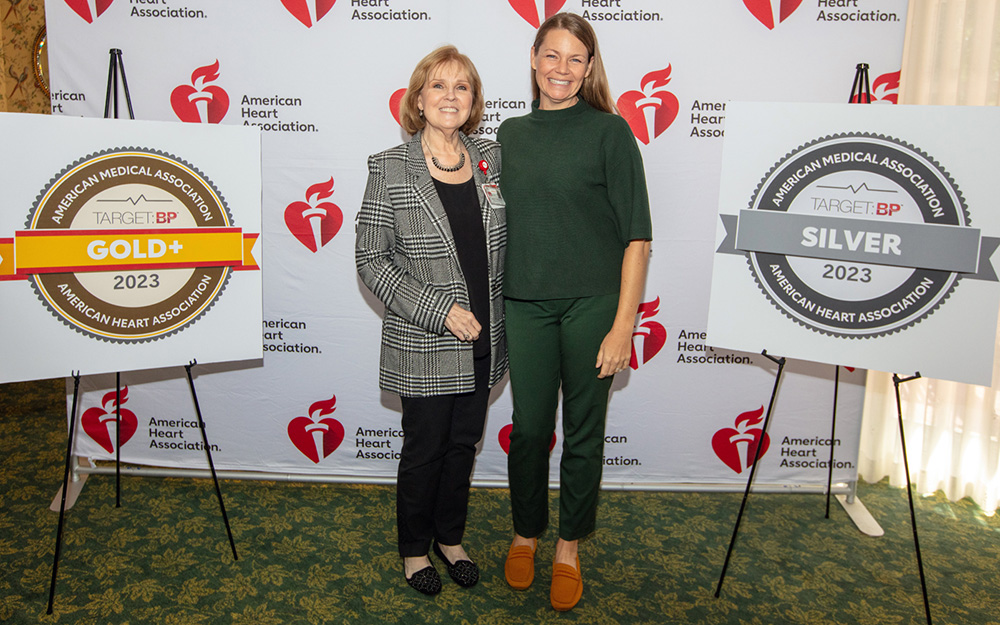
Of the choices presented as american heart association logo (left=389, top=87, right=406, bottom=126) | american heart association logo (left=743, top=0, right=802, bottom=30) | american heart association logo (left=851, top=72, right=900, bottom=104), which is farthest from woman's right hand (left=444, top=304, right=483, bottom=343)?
american heart association logo (left=851, top=72, right=900, bottom=104)

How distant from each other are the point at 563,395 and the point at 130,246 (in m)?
1.37

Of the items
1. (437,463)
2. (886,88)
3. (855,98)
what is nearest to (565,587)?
(437,463)

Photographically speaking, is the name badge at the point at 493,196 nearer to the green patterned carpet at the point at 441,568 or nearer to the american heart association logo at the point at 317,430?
the green patterned carpet at the point at 441,568

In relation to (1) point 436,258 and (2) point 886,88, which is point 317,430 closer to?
(1) point 436,258

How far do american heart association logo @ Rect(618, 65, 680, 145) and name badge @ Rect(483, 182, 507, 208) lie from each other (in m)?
0.95

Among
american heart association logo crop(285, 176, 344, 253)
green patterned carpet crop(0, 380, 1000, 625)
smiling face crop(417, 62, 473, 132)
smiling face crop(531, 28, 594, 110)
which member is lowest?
green patterned carpet crop(0, 380, 1000, 625)

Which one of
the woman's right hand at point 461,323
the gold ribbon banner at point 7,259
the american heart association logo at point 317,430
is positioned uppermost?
the gold ribbon banner at point 7,259

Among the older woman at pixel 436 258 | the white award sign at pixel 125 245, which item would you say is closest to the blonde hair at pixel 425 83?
the older woman at pixel 436 258

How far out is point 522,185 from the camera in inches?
76.0

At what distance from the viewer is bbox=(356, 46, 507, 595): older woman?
6.16 feet

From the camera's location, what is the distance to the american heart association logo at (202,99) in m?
2.64

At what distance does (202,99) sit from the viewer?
2.66 metres

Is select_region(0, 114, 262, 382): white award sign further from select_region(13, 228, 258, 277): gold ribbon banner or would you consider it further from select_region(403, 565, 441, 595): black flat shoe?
select_region(403, 565, 441, 595): black flat shoe

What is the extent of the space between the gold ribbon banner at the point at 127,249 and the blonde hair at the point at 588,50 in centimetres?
108
